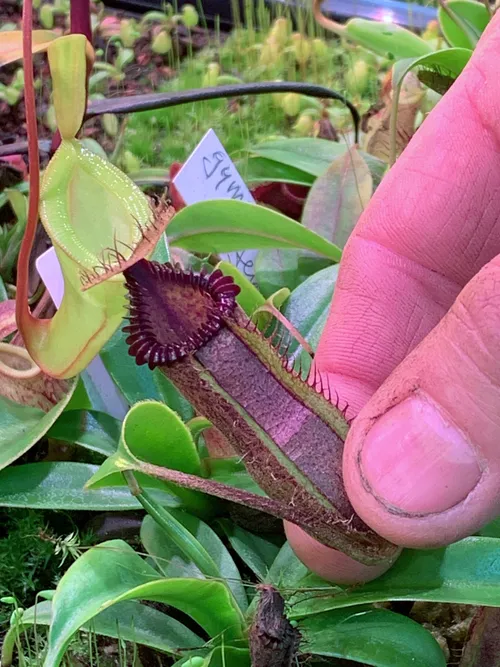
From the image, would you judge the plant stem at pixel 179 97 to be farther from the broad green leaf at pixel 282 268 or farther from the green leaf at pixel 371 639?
the green leaf at pixel 371 639

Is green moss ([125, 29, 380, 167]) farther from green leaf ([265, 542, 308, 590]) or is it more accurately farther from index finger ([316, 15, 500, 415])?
green leaf ([265, 542, 308, 590])

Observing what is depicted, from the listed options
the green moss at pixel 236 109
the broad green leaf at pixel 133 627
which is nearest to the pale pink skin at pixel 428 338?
the broad green leaf at pixel 133 627

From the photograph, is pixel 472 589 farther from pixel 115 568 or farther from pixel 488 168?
pixel 488 168

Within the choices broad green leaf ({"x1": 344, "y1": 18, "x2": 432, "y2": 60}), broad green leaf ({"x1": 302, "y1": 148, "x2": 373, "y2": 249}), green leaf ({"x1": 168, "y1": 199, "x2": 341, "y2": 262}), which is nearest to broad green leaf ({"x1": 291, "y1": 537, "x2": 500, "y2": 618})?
green leaf ({"x1": 168, "y1": 199, "x2": 341, "y2": 262})

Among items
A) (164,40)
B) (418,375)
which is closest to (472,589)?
(418,375)

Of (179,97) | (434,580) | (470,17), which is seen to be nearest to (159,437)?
(434,580)
